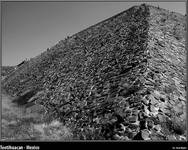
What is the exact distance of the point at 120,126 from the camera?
12.8m

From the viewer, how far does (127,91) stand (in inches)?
627

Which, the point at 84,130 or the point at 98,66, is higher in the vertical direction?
the point at 98,66

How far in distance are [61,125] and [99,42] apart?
20.5 m

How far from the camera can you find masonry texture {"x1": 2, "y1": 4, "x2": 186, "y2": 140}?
42.0 feet

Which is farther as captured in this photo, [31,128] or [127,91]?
[127,91]

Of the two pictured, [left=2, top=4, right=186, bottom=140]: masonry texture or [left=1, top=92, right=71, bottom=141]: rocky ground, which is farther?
[left=1, top=92, right=71, bottom=141]: rocky ground

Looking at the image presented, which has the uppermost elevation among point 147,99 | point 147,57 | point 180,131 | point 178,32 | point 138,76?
point 178,32

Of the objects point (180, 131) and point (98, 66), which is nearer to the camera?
point (180, 131)

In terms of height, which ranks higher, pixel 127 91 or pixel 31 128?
pixel 127 91

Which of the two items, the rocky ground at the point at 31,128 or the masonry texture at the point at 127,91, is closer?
the masonry texture at the point at 127,91

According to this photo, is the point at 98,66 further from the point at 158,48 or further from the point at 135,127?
the point at 135,127

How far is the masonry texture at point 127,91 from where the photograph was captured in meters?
12.8

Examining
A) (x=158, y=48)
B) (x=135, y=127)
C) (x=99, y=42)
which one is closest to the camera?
(x=135, y=127)

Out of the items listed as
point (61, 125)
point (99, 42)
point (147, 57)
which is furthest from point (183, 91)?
point (99, 42)
